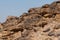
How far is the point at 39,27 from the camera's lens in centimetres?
3472

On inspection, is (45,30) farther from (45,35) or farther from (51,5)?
(51,5)

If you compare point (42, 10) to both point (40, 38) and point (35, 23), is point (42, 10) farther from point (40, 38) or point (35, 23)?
point (40, 38)

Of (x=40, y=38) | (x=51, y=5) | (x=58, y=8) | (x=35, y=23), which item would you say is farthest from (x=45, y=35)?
(x=51, y=5)

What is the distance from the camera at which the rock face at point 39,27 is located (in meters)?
31.1

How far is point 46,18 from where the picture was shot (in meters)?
37.3

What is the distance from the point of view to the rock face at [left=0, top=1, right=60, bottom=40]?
3112cm

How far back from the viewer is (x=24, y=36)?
33438 mm

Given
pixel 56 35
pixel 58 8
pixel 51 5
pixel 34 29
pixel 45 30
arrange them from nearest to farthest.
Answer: pixel 56 35 < pixel 45 30 < pixel 34 29 < pixel 58 8 < pixel 51 5

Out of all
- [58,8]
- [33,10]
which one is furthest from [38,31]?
[33,10]

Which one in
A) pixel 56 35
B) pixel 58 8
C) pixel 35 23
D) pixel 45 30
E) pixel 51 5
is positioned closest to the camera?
pixel 56 35

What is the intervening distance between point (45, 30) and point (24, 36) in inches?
140

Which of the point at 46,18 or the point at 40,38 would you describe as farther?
the point at 46,18

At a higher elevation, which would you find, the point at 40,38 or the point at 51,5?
the point at 51,5

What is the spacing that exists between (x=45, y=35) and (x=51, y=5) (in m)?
13.9
